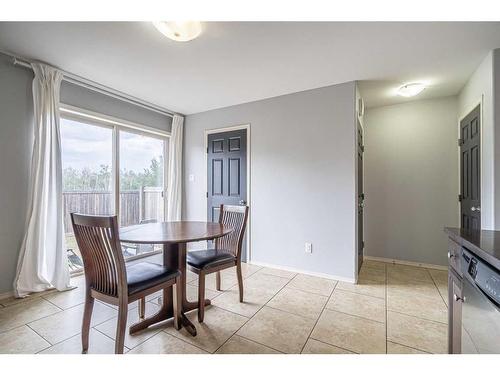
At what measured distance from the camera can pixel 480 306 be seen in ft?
2.96

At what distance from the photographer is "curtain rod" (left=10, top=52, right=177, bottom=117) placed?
2306 millimetres

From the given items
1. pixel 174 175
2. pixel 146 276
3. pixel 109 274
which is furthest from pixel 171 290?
pixel 174 175

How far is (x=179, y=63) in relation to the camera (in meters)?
2.36

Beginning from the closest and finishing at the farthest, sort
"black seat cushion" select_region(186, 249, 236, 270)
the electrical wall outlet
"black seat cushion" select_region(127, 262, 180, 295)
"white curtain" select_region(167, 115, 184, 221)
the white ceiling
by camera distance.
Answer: "black seat cushion" select_region(127, 262, 180, 295)
the white ceiling
"black seat cushion" select_region(186, 249, 236, 270)
the electrical wall outlet
"white curtain" select_region(167, 115, 184, 221)

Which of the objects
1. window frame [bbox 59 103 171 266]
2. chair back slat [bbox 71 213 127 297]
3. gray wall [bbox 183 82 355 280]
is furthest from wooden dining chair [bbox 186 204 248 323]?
window frame [bbox 59 103 171 266]

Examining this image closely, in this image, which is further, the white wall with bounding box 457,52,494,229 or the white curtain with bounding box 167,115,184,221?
the white curtain with bounding box 167,115,184,221

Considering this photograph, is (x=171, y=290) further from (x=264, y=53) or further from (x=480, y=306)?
(x=264, y=53)

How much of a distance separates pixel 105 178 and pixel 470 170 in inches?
180

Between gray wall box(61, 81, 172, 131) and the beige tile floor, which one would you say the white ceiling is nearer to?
gray wall box(61, 81, 172, 131)

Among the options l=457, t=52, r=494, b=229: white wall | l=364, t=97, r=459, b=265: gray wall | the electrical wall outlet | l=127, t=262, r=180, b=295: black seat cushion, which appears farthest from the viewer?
l=364, t=97, r=459, b=265: gray wall

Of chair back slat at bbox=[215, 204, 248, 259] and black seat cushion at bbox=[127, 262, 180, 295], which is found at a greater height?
chair back slat at bbox=[215, 204, 248, 259]

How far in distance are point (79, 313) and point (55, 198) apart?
1.23 meters

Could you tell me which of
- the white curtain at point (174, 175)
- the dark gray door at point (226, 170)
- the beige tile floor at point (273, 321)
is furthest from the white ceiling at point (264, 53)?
the beige tile floor at point (273, 321)

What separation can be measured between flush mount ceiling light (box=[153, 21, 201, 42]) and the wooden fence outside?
2.28m
